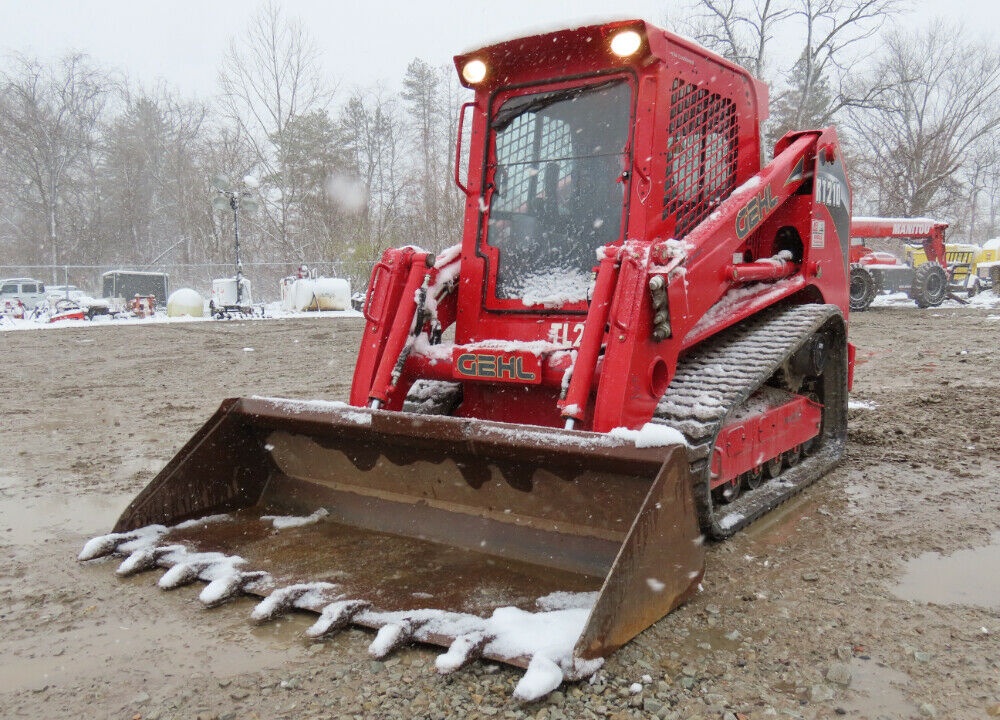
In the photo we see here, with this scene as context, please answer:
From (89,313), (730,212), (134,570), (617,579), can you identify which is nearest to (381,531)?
(134,570)

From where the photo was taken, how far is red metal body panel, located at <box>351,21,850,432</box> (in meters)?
3.40

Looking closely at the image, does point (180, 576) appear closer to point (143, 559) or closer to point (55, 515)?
point (143, 559)

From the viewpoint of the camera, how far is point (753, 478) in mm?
4406

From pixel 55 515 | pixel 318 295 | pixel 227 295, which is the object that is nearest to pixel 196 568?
pixel 55 515

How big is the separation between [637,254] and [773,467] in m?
1.92

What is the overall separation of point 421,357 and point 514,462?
1.06 m

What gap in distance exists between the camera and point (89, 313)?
21.2 meters

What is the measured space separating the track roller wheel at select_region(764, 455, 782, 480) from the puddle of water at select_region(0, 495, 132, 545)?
348 cm

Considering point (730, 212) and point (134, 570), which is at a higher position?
point (730, 212)

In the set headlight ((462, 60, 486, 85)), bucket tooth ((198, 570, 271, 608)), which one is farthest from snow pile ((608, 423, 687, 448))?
headlight ((462, 60, 486, 85))

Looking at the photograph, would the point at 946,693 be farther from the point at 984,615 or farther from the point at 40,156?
the point at 40,156

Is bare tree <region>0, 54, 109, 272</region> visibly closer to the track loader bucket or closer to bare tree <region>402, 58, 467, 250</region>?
bare tree <region>402, 58, 467, 250</region>

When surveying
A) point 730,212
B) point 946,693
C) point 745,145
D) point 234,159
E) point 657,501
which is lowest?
point 946,693

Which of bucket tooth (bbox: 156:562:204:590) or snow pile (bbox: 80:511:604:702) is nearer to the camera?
snow pile (bbox: 80:511:604:702)
